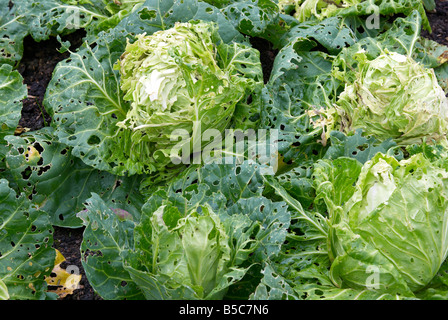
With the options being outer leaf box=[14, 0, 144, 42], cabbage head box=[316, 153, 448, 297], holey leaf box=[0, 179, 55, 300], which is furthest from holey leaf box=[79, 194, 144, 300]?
outer leaf box=[14, 0, 144, 42]

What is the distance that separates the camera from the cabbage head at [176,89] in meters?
3.10

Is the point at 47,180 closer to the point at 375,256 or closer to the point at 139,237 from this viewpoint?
the point at 139,237

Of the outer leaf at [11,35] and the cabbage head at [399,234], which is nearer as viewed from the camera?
the cabbage head at [399,234]

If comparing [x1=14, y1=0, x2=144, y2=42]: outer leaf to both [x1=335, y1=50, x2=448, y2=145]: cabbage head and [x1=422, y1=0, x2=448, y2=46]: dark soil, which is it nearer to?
[x1=335, y1=50, x2=448, y2=145]: cabbage head

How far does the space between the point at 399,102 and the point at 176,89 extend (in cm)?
140

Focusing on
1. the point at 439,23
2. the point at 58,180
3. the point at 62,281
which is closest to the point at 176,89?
the point at 58,180

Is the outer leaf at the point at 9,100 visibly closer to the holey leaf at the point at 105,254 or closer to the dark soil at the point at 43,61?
the dark soil at the point at 43,61

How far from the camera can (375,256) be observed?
2.30 m

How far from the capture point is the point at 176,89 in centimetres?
313

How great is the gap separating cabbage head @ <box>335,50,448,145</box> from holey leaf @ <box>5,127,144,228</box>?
1.68 metres

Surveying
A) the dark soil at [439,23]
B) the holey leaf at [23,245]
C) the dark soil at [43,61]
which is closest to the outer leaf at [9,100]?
the dark soil at [43,61]

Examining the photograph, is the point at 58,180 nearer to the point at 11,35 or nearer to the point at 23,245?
the point at 23,245

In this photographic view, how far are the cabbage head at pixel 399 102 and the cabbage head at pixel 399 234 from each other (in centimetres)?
70

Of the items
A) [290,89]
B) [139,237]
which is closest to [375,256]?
[139,237]
